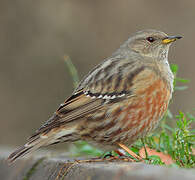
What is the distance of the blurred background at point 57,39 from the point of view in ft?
34.2

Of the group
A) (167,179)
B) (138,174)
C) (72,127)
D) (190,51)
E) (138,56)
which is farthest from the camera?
(190,51)

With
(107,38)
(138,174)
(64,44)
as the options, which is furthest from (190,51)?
(138,174)

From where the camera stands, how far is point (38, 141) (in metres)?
4.49

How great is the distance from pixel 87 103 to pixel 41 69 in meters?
6.06

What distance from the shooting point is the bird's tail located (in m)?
4.32

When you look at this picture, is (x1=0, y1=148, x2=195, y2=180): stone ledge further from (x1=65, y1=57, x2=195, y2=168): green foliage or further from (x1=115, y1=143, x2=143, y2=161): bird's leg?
(x1=65, y1=57, x2=195, y2=168): green foliage

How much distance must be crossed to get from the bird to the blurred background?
5.41 meters

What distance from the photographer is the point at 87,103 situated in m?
4.76

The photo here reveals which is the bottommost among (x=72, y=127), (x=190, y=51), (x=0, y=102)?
(x=190, y=51)

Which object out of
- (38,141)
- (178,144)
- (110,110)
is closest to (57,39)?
(110,110)

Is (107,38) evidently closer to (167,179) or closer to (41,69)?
(41,69)

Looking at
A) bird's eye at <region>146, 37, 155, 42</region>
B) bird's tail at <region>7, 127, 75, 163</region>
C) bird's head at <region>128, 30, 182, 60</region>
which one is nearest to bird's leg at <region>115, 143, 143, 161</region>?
bird's tail at <region>7, 127, 75, 163</region>

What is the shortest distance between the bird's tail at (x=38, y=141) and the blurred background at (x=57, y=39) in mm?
5667

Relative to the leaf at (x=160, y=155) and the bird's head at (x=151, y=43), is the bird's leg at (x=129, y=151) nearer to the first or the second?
the leaf at (x=160, y=155)
